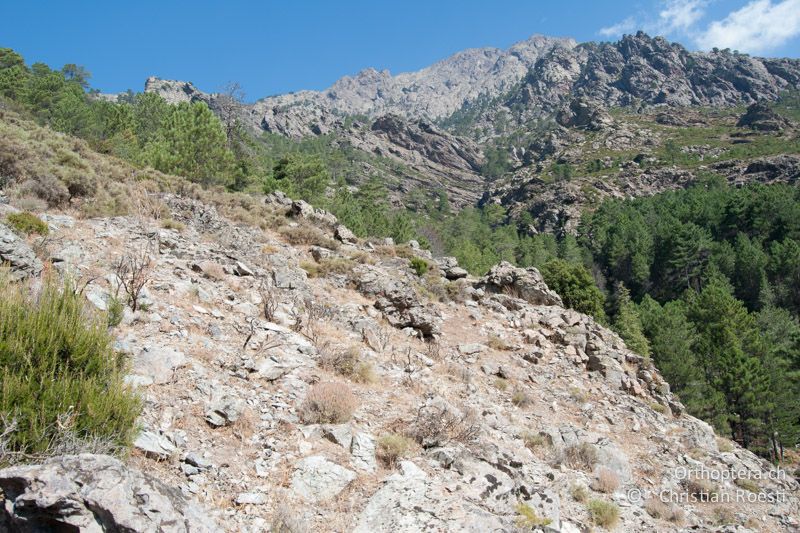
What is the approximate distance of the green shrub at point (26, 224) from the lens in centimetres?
998

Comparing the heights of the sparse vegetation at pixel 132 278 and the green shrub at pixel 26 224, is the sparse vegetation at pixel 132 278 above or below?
below

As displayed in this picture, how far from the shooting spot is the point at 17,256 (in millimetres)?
8062

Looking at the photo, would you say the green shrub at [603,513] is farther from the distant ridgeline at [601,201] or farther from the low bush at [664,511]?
the distant ridgeline at [601,201]

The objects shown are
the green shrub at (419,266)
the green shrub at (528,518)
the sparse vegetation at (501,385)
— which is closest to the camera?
the green shrub at (528,518)

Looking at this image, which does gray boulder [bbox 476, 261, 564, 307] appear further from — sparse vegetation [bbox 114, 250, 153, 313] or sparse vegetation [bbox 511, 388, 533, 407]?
sparse vegetation [bbox 114, 250, 153, 313]

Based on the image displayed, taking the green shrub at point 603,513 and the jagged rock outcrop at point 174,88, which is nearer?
the green shrub at point 603,513

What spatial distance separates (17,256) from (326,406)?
20.1 ft

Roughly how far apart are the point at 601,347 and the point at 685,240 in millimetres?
53742

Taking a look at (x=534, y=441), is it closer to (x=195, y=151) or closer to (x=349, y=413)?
(x=349, y=413)

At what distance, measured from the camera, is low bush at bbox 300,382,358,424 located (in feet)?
23.5

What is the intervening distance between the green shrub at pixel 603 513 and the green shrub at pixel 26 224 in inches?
497

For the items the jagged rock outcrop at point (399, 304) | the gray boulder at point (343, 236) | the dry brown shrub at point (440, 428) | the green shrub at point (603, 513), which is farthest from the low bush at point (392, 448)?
the gray boulder at point (343, 236)

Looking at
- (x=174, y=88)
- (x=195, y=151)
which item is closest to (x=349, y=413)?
(x=195, y=151)

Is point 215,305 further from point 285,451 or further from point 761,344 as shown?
point 761,344
